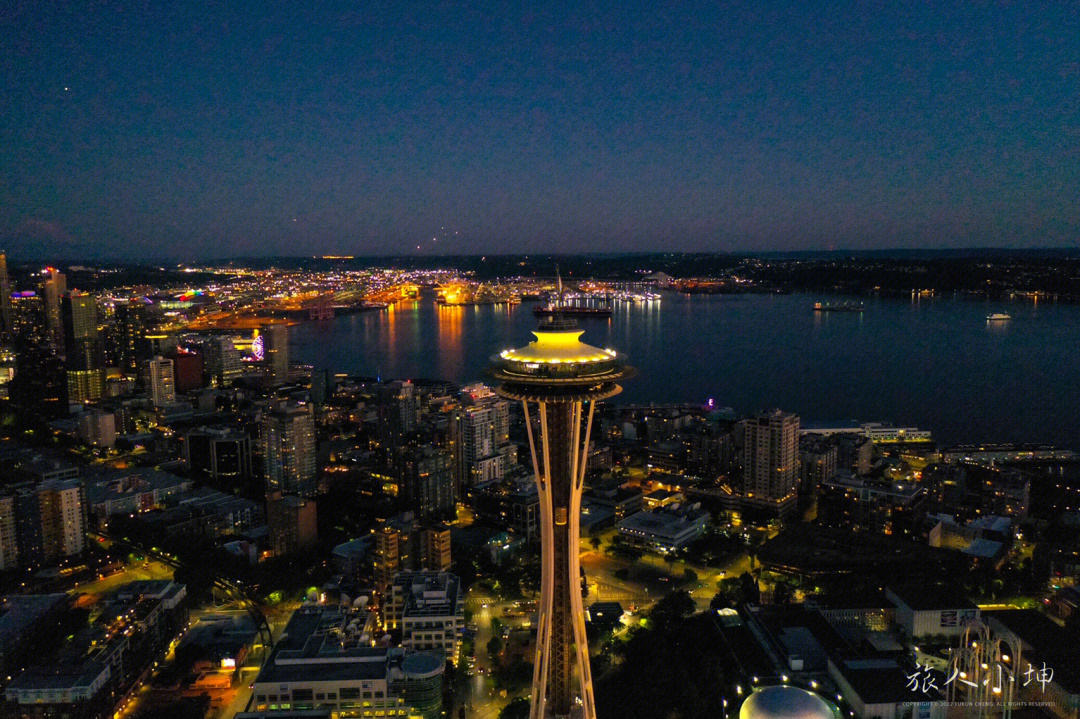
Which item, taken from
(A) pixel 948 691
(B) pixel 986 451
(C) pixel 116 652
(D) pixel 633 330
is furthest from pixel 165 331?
(A) pixel 948 691

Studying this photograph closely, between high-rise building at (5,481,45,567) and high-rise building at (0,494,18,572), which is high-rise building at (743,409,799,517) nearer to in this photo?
high-rise building at (5,481,45,567)

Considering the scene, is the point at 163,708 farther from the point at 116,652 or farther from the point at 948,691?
the point at 948,691

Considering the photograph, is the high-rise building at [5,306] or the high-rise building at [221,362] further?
the high-rise building at [5,306]

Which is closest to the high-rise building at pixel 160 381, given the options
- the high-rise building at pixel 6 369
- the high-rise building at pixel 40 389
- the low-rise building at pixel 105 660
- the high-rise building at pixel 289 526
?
the high-rise building at pixel 40 389

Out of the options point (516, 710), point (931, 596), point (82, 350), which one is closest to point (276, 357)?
point (82, 350)

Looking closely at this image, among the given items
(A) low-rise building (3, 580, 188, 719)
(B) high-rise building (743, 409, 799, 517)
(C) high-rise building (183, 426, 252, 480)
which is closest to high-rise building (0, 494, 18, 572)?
(A) low-rise building (3, 580, 188, 719)

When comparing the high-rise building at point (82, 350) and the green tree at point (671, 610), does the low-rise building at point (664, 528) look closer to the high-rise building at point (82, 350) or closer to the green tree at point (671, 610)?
the green tree at point (671, 610)

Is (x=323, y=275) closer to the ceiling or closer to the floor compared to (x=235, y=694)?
closer to the ceiling
